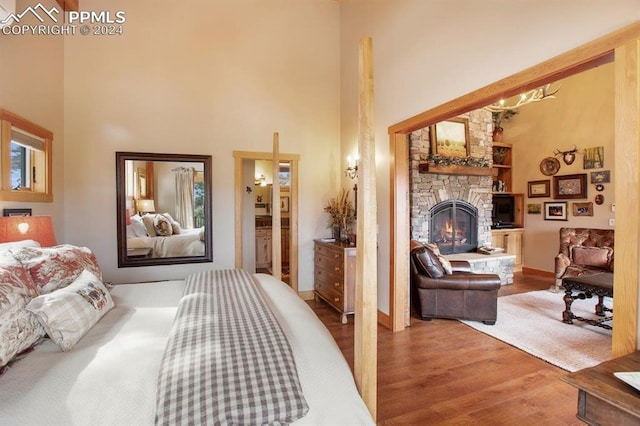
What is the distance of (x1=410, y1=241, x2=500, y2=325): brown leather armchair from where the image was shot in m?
3.52

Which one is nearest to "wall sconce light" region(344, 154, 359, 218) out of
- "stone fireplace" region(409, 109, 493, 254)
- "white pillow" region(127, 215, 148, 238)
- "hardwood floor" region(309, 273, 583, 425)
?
"stone fireplace" region(409, 109, 493, 254)

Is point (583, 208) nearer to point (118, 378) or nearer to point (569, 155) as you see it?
point (569, 155)

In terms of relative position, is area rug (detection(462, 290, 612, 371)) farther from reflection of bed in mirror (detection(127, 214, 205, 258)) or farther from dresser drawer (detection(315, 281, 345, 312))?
reflection of bed in mirror (detection(127, 214, 205, 258))

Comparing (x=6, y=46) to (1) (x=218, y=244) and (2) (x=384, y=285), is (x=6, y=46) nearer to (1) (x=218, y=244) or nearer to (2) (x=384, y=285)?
(1) (x=218, y=244)

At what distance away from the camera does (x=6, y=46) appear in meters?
2.41

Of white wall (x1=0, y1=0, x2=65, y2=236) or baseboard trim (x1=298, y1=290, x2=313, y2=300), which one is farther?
baseboard trim (x1=298, y1=290, x2=313, y2=300)

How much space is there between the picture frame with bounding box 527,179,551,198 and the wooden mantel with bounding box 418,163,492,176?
161 centimetres

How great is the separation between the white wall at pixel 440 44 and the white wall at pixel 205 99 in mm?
541

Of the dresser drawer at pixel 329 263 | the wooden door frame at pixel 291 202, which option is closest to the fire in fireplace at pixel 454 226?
the dresser drawer at pixel 329 263

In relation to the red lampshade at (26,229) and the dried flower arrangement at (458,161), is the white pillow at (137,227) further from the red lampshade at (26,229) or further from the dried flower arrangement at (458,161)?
the dried flower arrangement at (458,161)

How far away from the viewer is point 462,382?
93.9 inches

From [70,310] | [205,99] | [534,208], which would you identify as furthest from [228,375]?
[534,208]

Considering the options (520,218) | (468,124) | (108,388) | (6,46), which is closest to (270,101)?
(6,46)

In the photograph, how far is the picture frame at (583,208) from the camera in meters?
5.24
